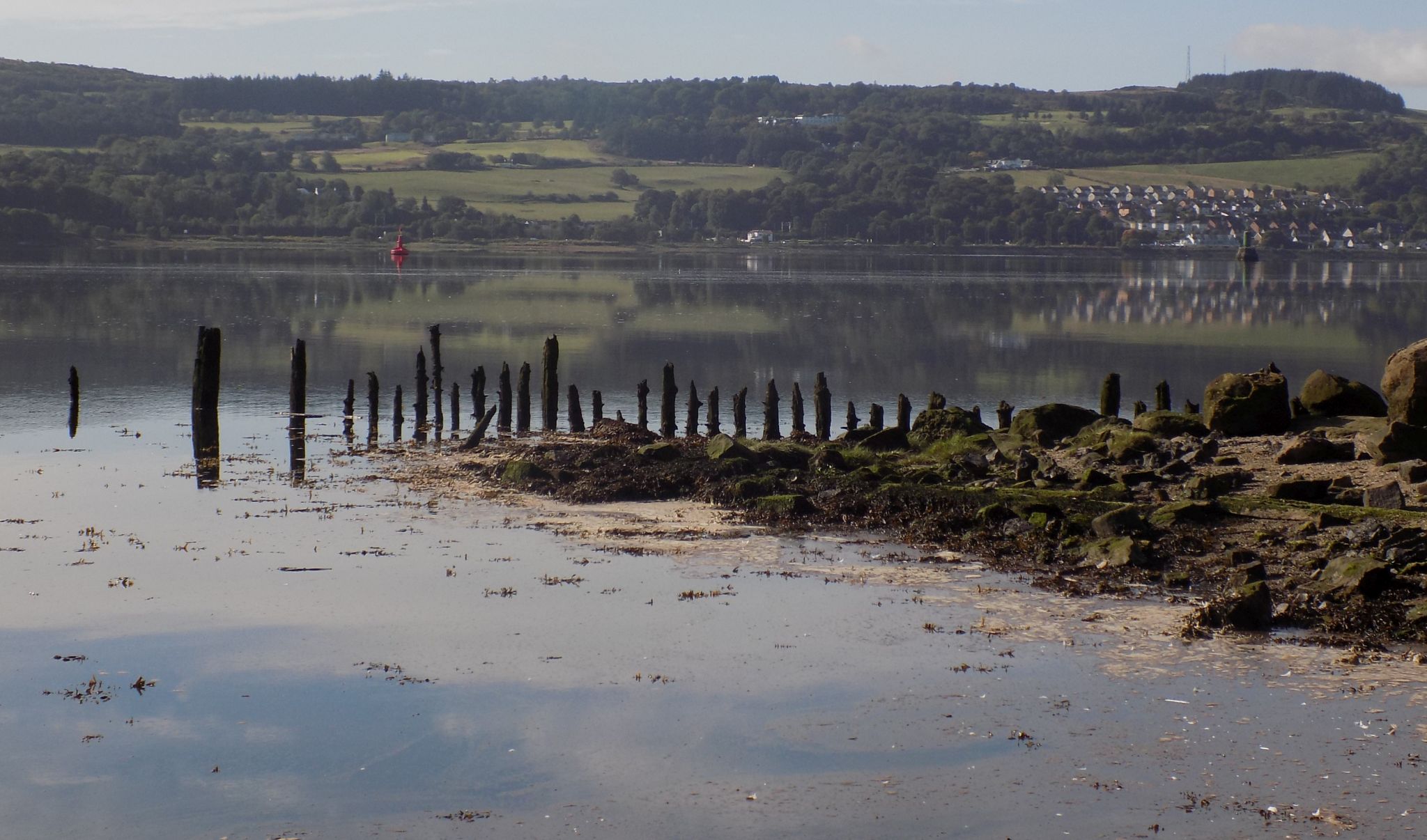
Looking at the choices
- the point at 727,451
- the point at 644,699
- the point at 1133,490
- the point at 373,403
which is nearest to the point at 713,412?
the point at 373,403

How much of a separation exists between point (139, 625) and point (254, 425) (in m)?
22.4

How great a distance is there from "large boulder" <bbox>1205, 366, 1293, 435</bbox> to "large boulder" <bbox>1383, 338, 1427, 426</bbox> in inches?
90.0

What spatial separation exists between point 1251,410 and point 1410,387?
321cm

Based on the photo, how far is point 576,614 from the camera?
20.8 metres

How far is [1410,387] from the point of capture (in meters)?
28.3

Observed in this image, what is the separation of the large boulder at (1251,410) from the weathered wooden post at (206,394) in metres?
22.1

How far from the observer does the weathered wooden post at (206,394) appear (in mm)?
37344

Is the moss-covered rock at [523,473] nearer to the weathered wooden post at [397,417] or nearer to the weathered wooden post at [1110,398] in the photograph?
the weathered wooden post at [397,417]

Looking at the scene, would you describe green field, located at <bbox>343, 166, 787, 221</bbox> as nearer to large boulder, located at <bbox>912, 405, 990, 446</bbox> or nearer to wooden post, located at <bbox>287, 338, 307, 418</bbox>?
wooden post, located at <bbox>287, 338, 307, 418</bbox>

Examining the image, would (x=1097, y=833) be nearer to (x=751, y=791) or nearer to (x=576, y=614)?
(x=751, y=791)

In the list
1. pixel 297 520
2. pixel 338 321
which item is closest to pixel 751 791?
pixel 297 520

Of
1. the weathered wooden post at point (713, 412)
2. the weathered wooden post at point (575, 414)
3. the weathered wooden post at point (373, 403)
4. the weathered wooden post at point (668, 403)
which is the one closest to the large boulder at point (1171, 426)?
the weathered wooden post at point (668, 403)

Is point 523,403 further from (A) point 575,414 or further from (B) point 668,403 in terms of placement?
(B) point 668,403

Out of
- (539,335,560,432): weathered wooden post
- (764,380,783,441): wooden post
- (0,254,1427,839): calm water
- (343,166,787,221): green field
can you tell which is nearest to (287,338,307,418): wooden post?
(0,254,1427,839): calm water
